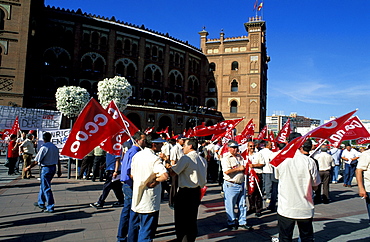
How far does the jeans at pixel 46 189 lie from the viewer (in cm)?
705

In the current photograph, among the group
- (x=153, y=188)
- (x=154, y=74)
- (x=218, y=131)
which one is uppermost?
(x=154, y=74)

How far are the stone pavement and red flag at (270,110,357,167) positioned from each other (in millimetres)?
2247

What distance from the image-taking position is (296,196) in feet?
13.7

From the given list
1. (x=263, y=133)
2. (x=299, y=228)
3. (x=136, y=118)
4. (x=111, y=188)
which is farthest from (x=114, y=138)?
(x=136, y=118)

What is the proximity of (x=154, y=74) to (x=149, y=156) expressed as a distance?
125 feet

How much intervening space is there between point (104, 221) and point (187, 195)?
2765 millimetres

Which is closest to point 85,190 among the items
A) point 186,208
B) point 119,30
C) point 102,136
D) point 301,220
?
point 102,136

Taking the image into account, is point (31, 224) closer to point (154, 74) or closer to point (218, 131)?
point (218, 131)

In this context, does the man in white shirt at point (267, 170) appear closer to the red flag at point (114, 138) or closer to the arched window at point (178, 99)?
the red flag at point (114, 138)

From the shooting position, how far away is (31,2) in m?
28.1

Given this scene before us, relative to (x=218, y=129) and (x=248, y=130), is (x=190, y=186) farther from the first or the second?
(x=248, y=130)

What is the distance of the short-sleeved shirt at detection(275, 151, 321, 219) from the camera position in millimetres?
4144

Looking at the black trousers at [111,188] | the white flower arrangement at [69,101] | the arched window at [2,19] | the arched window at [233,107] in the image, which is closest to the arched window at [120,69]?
the arched window at [2,19]

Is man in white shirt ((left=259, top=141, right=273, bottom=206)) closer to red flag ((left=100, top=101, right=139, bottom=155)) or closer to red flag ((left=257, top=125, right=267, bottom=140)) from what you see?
red flag ((left=100, top=101, right=139, bottom=155))
